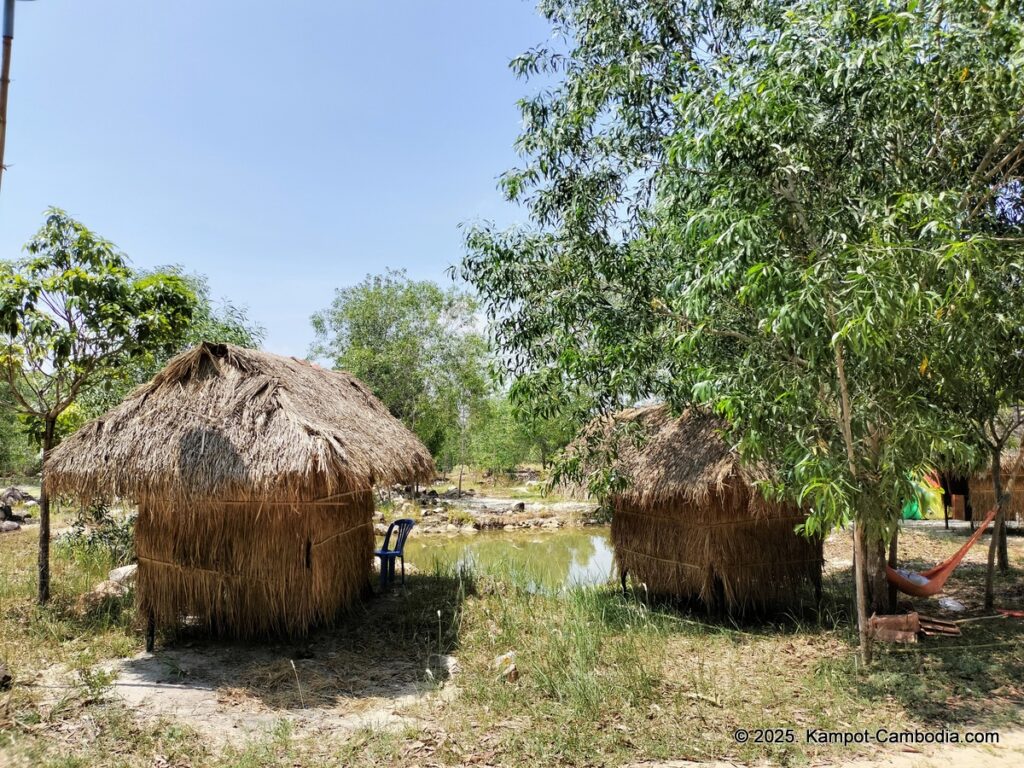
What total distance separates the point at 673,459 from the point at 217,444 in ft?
13.8

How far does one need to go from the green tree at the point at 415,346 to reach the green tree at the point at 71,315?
11116mm

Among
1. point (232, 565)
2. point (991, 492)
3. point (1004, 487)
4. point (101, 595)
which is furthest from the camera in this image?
point (991, 492)

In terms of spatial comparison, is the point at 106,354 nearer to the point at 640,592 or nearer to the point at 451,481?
the point at 640,592

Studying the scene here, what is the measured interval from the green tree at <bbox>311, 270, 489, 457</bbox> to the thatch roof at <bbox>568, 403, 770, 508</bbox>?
448 inches

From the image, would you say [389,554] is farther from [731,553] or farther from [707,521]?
[731,553]

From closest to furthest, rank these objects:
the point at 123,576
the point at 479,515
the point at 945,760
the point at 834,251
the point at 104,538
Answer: the point at 945,760, the point at 834,251, the point at 123,576, the point at 104,538, the point at 479,515

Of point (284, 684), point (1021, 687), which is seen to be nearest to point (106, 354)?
point (284, 684)

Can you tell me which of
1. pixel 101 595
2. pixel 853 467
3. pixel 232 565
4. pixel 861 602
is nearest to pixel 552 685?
pixel 861 602

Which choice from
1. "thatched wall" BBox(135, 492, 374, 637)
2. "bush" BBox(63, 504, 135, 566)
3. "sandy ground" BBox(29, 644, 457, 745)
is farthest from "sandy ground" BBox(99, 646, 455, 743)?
"bush" BBox(63, 504, 135, 566)

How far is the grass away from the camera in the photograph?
3.72 metres

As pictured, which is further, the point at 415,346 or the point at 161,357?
the point at 415,346

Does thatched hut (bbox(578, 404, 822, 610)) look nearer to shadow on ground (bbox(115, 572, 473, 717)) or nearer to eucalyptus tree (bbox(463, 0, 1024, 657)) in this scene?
eucalyptus tree (bbox(463, 0, 1024, 657))

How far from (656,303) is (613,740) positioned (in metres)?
3.63

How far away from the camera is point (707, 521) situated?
6.41 metres
